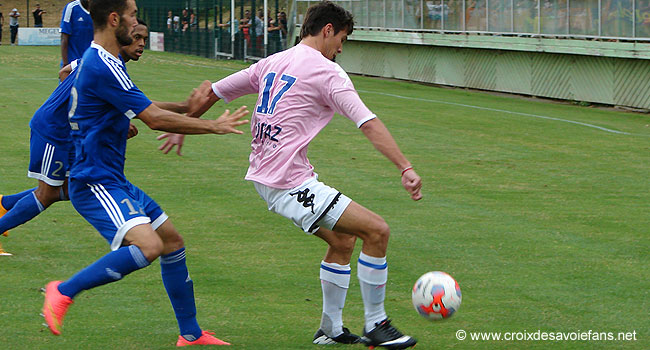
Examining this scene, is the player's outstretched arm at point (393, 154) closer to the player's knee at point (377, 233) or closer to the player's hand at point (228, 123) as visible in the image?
the player's knee at point (377, 233)

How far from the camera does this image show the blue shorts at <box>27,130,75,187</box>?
→ 22.8 feet

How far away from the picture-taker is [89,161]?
209 inches

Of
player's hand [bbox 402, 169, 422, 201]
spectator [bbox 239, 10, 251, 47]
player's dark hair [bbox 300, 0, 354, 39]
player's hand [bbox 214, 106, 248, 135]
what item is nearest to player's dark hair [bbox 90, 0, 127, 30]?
player's hand [bbox 214, 106, 248, 135]

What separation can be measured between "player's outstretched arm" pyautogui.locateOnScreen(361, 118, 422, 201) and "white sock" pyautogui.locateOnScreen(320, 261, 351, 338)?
81cm

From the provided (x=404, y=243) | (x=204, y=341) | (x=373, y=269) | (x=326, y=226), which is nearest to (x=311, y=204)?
(x=326, y=226)

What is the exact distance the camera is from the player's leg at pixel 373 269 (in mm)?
5438

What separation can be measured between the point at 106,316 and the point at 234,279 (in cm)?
129

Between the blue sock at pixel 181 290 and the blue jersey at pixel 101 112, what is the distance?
0.59 m

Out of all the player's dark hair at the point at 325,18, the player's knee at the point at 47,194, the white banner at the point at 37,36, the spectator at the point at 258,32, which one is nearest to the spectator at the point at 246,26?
the spectator at the point at 258,32

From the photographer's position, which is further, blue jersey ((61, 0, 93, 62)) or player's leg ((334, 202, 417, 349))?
blue jersey ((61, 0, 93, 62))

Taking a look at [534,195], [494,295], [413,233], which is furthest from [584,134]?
[494,295]

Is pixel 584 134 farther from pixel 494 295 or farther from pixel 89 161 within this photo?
pixel 89 161

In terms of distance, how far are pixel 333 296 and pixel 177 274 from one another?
3.24 feet

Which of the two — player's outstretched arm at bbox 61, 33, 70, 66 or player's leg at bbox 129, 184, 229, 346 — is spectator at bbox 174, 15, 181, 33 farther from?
player's leg at bbox 129, 184, 229, 346
